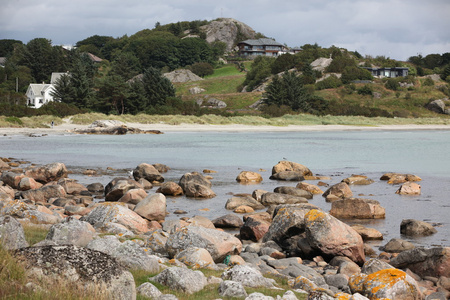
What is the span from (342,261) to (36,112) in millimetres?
55704

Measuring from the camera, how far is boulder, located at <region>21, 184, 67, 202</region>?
1692 centimetres

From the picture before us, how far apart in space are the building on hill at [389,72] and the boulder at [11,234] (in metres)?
117

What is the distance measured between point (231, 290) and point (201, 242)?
10.1 feet

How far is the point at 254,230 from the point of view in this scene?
42.4 feet

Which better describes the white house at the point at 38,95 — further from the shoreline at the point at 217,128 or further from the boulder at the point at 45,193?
the boulder at the point at 45,193

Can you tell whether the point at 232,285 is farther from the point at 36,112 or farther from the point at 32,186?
the point at 36,112

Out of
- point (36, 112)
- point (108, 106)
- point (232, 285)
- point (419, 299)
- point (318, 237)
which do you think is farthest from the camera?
point (108, 106)

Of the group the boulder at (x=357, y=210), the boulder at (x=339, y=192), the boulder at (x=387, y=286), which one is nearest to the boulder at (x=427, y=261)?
the boulder at (x=387, y=286)

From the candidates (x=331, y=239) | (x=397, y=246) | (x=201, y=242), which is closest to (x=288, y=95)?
(x=397, y=246)

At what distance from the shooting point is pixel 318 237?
10.8 m

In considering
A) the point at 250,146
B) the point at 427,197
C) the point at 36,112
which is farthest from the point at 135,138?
the point at 427,197

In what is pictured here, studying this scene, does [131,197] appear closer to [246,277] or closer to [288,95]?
[246,277]

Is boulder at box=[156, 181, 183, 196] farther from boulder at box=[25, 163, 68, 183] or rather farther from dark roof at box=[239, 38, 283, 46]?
dark roof at box=[239, 38, 283, 46]

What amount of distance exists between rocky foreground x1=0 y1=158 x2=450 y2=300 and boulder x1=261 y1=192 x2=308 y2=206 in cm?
3
